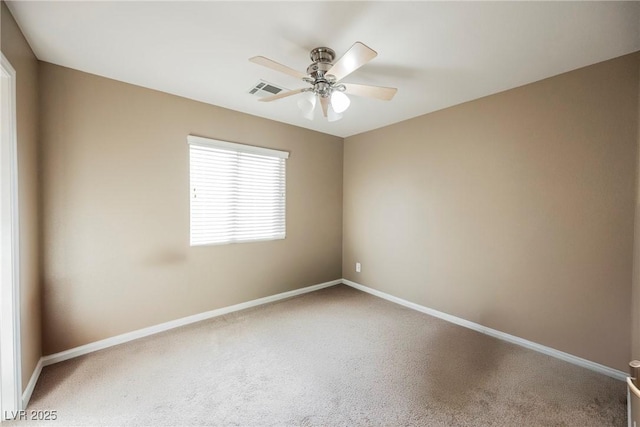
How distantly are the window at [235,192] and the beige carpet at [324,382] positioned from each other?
3.58 ft

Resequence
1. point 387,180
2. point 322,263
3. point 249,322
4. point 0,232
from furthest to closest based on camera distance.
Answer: point 322,263 < point 387,180 < point 249,322 < point 0,232

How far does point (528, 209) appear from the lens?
2439mm

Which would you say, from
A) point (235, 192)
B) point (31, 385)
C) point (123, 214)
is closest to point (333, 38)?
point (235, 192)

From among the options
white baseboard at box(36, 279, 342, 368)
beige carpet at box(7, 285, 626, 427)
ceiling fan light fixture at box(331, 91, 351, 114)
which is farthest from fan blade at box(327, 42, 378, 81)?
white baseboard at box(36, 279, 342, 368)

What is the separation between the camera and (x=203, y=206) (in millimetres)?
2963

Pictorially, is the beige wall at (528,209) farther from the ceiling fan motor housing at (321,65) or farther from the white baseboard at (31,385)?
the white baseboard at (31,385)

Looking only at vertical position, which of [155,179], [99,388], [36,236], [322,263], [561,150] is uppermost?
[561,150]

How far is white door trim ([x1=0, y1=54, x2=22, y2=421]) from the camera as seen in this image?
61.0 inches

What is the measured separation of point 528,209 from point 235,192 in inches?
120

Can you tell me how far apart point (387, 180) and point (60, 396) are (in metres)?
3.69

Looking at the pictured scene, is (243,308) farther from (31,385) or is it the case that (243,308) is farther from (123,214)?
(31,385)

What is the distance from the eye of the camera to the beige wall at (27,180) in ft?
5.46

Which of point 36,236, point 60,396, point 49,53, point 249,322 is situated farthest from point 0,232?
point 249,322

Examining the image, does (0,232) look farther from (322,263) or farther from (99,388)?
(322,263)
